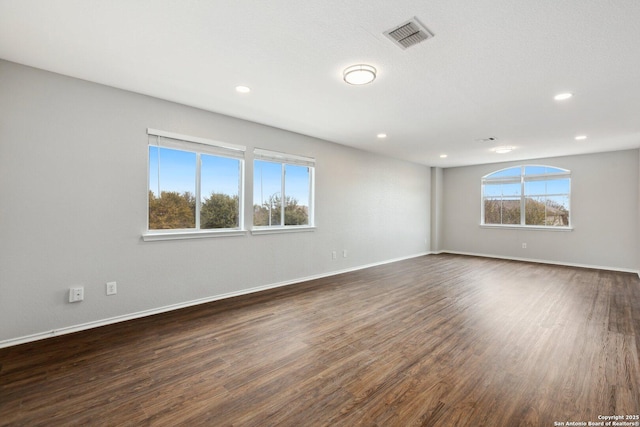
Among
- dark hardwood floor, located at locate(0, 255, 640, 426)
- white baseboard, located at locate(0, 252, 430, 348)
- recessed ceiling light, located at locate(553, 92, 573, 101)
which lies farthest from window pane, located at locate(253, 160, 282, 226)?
recessed ceiling light, located at locate(553, 92, 573, 101)

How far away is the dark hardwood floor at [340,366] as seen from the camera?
1759 mm

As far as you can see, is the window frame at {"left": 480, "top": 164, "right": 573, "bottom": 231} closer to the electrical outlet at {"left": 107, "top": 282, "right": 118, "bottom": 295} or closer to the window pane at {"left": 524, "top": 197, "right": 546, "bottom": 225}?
the window pane at {"left": 524, "top": 197, "right": 546, "bottom": 225}

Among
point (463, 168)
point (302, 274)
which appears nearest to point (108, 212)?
point (302, 274)

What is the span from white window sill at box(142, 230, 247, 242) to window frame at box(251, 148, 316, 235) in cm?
34

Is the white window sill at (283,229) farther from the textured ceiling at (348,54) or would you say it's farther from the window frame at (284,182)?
the textured ceiling at (348,54)

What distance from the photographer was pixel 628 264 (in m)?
5.93

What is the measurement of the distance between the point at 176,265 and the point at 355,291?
2525mm

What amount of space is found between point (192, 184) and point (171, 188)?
0.87 feet

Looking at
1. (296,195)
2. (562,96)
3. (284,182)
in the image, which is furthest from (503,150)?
(284,182)

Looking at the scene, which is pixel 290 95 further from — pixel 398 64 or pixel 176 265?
pixel 176 265

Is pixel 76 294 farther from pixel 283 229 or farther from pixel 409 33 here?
pixel 409 33

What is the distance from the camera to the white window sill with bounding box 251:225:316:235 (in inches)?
171

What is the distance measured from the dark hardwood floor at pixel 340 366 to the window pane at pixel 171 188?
1.14 meters

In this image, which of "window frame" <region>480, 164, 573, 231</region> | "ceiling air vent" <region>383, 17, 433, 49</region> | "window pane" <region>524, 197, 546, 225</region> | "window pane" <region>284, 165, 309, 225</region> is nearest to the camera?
"ceiling air vent" <region>383, 17, 433, 49</region>
